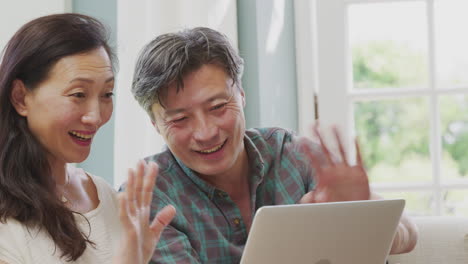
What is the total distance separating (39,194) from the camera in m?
1.78

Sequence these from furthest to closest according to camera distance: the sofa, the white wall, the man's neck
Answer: the white wall < the sofa < the man's neck

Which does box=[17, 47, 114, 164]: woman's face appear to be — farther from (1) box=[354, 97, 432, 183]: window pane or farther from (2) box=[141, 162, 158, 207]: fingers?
(1) box=[354, 97, 432, 183]: window pane

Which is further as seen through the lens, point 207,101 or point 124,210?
point 207,101

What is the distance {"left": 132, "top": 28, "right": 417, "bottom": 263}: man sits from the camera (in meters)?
1.96

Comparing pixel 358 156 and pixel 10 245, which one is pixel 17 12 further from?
pixel 358 156

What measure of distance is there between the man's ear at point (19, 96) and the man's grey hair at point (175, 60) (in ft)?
1.00

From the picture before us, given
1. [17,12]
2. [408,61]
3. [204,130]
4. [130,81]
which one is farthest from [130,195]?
[408,61]

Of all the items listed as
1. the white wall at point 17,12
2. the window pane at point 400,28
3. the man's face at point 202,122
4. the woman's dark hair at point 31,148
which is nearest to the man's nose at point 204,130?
the man's face at point 202,122

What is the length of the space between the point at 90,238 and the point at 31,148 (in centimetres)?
27

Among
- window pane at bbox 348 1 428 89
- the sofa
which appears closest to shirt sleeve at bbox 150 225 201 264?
the sofa

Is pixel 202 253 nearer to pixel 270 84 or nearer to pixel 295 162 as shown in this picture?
pixel 295 162

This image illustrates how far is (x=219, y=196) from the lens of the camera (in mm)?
2074

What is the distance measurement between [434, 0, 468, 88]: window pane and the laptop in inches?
62.4

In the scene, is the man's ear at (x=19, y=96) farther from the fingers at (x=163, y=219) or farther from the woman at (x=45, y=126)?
the fingers at (x=163, y=219)
